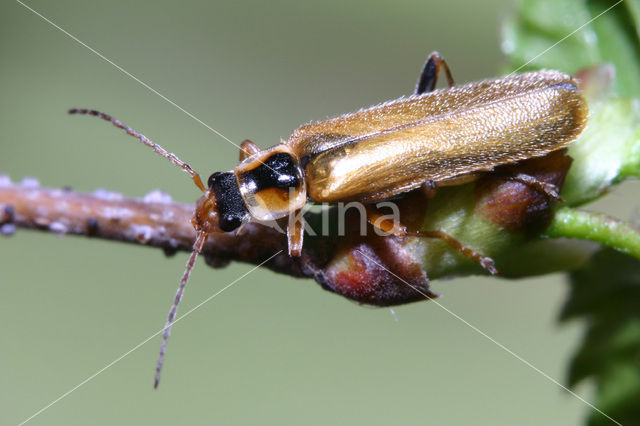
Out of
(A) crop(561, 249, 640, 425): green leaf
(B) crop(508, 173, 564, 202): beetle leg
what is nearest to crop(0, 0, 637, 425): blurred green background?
(A) crop(561, 249, 640, 425): green leaf

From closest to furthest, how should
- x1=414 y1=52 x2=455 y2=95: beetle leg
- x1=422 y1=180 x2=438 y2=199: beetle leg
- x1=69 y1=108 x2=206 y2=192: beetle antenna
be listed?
1. x1=422 y1=180 x2=438 y2=199: beetle leg
2. x1=69 y1=108 x2=206 y2=192: beetle antenna
3. x1=414 y1=52 x2=455 y2=95: beetle leg

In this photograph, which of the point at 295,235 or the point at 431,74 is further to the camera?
the point at 431,74

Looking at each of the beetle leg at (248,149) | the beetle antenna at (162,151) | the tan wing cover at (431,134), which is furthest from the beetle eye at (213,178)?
the tan wing cover at (431,134)

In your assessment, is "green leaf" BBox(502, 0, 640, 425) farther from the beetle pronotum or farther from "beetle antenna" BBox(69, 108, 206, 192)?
"beetle antenna" BBox(69, 108, 206, 192)

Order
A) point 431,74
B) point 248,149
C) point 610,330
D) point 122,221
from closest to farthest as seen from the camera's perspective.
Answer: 1. point 122,221
2. point 610,330
3. point 248,149
4. point 431,74

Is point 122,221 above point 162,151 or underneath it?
underneath

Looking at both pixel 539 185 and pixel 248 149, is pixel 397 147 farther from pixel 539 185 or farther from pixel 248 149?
A: pixel 539 185

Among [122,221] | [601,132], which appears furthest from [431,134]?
[122,221]
